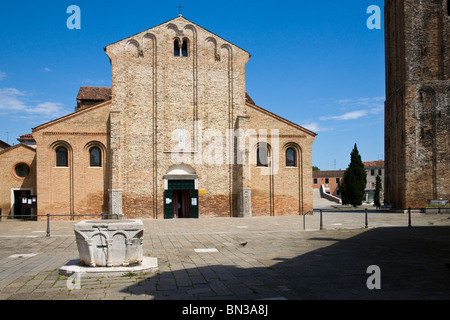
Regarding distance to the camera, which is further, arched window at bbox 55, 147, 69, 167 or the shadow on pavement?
arched window at bbox 55, 147, 69, 167

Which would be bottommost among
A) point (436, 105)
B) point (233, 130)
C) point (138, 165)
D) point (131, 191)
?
point (131, 191)

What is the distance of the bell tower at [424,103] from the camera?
2916cm

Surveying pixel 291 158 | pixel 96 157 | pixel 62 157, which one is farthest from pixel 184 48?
pixel 62 157

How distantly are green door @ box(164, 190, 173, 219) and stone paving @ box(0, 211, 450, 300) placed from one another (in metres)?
10.9

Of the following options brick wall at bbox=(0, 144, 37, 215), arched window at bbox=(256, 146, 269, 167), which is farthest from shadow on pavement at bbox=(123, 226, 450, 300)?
brick wall at bbox=(0, 144, 37, 215)

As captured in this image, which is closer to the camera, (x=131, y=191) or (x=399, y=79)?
(x=131, y=191)

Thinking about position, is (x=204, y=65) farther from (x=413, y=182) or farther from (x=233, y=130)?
(x=413, y=182)

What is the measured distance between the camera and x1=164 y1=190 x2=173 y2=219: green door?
2494 cm

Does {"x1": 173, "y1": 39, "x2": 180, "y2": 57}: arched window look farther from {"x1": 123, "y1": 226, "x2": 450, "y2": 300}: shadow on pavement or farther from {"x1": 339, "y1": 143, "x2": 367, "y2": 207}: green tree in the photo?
{"x1": 339, "y1": 143, "x2": 367, "y2": 207}: green tree

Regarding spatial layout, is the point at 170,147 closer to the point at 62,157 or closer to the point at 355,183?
the point at 62,157

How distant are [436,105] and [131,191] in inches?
943

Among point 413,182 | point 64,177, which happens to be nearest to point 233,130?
point 64,177

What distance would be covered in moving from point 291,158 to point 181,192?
26.9ft
